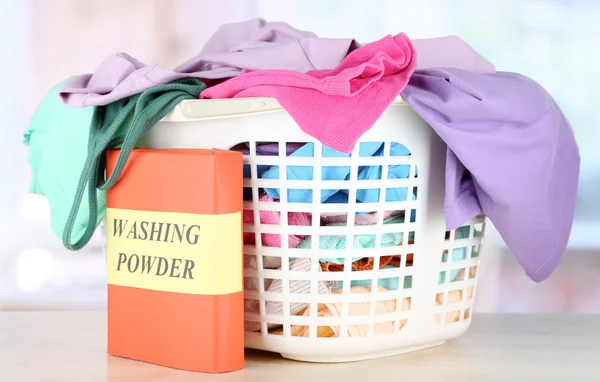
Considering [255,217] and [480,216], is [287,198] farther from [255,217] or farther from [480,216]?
[480,216]

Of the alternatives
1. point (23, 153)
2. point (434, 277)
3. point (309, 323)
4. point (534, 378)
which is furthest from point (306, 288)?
point (23, 153)

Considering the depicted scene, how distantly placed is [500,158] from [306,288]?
0.25m

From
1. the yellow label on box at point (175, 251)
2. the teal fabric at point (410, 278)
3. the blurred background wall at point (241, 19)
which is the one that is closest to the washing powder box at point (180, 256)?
the yellow label on box at point (175, 251)

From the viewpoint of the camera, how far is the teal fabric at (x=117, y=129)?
0.88 metres

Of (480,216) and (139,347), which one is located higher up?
(480,216)

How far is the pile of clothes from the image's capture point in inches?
33.1

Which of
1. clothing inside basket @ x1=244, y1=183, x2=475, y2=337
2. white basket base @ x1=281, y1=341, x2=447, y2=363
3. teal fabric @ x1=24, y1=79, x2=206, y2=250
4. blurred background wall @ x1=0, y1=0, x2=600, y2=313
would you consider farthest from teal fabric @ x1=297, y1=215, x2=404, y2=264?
blurred background wall @ x1=0, y1=0, x2=600, y2=313

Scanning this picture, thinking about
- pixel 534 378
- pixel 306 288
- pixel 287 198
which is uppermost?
pixel 287 198

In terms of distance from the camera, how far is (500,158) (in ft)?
2.89

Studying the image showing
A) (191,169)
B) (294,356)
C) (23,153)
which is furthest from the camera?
(23,153)

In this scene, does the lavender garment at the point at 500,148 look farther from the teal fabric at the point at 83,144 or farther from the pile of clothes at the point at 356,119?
the teal fabric at the point at 83,144

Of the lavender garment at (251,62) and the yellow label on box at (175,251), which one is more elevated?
the lavender garment at (251,62)

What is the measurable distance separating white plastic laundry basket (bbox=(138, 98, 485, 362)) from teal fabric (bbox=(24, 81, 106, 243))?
84mm

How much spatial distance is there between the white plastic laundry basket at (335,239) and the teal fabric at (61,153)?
0.08 metres
